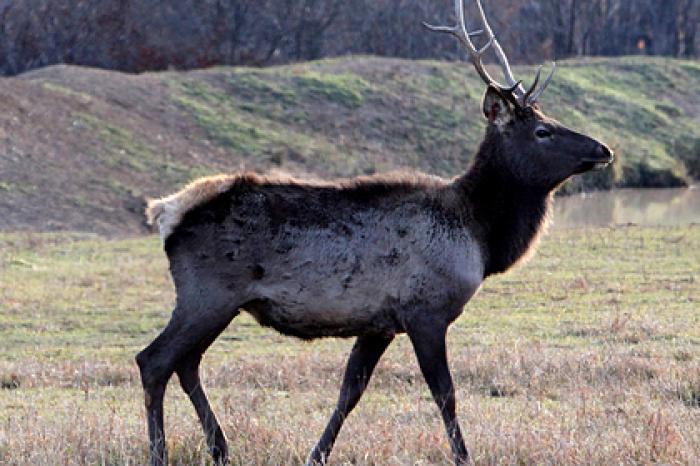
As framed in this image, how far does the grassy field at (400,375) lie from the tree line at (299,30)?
31782 millimetres

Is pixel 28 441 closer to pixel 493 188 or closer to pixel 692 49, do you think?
pixel 493 188

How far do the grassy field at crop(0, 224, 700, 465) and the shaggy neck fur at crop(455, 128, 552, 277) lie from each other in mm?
1169

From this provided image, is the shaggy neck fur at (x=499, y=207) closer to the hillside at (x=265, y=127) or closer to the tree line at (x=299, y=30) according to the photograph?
the hillside at (x=265, y=127)

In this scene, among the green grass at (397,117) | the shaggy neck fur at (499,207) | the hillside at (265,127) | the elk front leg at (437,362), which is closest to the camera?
the elk front leg at (437,362)

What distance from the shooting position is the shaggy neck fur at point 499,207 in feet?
28.2

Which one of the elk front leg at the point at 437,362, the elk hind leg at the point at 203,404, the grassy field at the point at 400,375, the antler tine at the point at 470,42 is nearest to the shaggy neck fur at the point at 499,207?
the antler tine at the point at 470,42

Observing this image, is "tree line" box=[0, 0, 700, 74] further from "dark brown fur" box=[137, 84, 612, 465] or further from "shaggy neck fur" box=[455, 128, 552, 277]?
"dark brown fur" box=[137, 84, 612, 465]

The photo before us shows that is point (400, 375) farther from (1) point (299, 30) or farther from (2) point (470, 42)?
(1) point (299, 30)

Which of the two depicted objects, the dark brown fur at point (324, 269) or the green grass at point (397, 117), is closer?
the dark brown fur at point (324, 269)

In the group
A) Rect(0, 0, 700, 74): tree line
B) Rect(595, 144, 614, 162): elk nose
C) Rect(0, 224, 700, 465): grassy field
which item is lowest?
Rect(0, 0, 700, 74): tree line

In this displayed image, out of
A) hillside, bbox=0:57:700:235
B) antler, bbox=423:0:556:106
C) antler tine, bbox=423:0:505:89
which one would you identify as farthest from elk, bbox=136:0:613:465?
hillside, bbox=0:57:700:235

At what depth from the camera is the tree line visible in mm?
52688

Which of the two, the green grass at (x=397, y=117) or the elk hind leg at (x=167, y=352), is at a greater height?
the elk hind leg at (x=167, y=352)

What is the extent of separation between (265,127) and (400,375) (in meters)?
28.7
